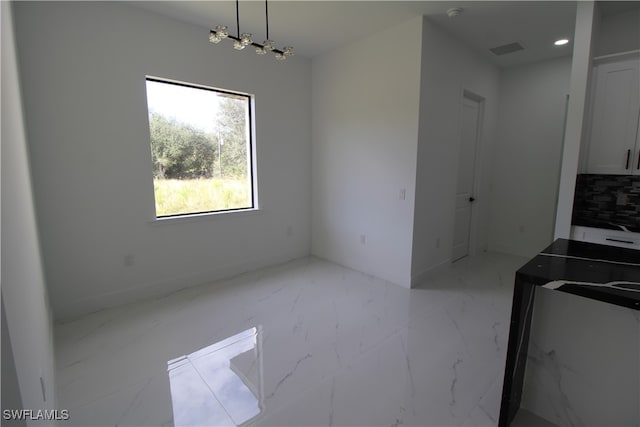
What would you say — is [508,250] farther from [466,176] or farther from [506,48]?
[506,48]

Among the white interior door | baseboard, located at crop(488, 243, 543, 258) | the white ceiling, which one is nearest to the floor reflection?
the white ceiling

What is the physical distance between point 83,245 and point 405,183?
122 inches

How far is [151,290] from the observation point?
3145 millimetres

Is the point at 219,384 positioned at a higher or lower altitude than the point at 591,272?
lower

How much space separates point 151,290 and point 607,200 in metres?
4.50

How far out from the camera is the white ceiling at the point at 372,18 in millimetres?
2721

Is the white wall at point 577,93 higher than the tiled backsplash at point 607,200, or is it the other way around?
the white wall at point 577,93

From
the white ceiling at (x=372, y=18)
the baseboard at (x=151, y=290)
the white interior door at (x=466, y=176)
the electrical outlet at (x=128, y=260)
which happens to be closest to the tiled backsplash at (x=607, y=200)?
the white interior door at (x=466, y=176)

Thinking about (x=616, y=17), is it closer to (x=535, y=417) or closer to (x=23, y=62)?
(x=535, y=417)

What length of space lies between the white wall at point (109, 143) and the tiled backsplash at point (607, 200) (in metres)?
3.42

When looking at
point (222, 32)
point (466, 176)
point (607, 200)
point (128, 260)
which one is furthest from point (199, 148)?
point (607, 200)

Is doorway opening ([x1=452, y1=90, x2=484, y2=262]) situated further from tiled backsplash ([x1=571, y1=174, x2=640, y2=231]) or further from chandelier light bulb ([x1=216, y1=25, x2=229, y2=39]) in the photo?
chandelier light bulb ([x1=216, y1=25, x2=229, y2=39])

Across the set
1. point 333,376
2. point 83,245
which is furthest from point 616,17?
point 83,245

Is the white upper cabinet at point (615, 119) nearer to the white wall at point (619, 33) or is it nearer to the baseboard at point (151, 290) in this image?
the white wall at point (619, 33)
